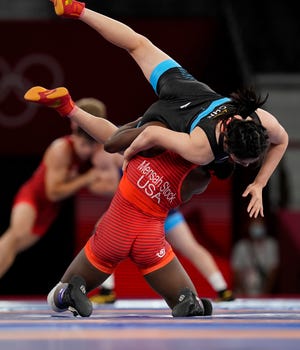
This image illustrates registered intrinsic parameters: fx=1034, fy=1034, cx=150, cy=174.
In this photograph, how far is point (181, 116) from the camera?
4750 mm

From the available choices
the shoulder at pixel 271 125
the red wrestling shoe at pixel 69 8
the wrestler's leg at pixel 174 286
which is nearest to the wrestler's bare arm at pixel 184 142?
the shoulder at pixel 271 125

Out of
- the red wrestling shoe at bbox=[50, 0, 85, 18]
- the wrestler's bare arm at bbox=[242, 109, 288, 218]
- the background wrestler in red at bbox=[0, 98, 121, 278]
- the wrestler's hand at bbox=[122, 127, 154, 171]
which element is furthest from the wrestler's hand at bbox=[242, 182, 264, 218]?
the background wrestler in red at bbox=[0, 98, 121, 278]

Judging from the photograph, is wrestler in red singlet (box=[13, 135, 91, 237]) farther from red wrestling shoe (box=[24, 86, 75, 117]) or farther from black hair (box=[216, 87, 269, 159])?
black hair (box=[216, 87, 269, 159])

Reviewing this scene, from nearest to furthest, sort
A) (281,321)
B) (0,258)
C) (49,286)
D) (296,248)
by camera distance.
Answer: (281,321) < (0,258) < (296,248) < (49,286)

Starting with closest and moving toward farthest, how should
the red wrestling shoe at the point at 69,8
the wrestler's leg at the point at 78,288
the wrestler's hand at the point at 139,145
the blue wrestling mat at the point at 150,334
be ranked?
the blue wrestling mat at the point at 150,334, the wrestler's hand at the point at 139,145, the wrestler's leg at the point at 78,288, the red wrestling shoe at the point at 69,8

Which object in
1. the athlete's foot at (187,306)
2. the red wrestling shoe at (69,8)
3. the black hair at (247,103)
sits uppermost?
the red wrestling shoe at (69,8)

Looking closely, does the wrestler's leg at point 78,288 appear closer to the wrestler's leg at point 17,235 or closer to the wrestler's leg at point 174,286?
the wrestler's leg at point 174,286

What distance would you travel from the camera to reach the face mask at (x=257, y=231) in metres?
9.92

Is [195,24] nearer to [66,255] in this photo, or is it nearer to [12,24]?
[12,24]

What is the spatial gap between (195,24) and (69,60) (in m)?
1.32

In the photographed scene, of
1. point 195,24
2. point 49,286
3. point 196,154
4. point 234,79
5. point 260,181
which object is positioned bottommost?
point 49,286

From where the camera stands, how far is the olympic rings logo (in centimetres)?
1015

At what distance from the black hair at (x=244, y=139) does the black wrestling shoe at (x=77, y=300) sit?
36.8 inches

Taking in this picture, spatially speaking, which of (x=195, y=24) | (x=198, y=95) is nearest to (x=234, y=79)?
(x=195, y=24)
